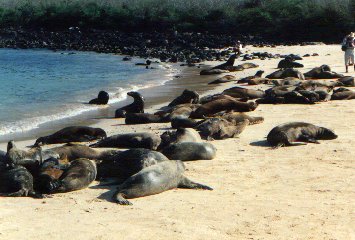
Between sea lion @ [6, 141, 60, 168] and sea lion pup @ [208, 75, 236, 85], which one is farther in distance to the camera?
sea lion pup @ [208, 75, 236, 85]

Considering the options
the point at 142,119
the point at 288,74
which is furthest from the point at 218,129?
the point at 288,74

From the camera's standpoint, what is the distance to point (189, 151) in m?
9.39

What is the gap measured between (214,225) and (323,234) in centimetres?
99

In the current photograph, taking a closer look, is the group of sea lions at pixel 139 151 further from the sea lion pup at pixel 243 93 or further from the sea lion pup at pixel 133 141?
the sea lion pup at pixel 243 93

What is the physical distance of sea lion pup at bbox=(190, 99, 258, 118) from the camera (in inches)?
530

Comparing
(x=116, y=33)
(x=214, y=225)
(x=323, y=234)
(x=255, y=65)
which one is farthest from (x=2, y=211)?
(x=116, y=33)

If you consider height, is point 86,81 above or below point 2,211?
below

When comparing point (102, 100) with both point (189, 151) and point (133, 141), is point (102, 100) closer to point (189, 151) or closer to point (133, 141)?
point (133, 141)

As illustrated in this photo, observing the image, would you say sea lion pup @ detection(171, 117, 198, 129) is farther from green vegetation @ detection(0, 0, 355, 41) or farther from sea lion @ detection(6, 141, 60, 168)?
green vegetation @ detection(0, 0, 355, 41)

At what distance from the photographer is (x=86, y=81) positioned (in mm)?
24188

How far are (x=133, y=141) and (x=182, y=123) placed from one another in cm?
208

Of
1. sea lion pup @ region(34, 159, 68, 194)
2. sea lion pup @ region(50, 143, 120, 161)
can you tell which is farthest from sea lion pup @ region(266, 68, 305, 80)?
sea lion pup @ region(34, 159, 68, 194)

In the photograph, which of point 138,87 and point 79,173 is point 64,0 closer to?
point 138,87

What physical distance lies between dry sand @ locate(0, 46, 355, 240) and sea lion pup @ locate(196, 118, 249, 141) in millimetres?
811
